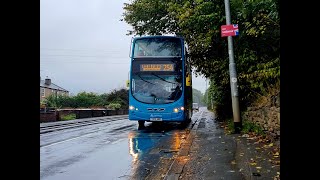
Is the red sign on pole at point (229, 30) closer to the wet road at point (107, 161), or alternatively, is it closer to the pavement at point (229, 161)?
the pavement at point (229, 161)

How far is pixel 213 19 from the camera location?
14578 mm

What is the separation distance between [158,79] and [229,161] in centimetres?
938

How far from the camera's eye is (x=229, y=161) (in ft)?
23.0

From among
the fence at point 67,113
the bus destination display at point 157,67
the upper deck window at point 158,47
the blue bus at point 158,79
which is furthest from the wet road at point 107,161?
the fence at point 67,113

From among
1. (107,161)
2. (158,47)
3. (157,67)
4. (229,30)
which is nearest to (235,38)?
(229,30)

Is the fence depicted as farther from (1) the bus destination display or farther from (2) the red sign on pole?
(2) the red sign on pole

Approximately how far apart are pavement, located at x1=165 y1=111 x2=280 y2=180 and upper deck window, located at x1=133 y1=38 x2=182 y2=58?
6.88 meters

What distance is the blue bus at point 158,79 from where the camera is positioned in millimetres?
15906

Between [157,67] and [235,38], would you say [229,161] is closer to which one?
[235,38]

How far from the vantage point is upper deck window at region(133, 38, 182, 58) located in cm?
1596

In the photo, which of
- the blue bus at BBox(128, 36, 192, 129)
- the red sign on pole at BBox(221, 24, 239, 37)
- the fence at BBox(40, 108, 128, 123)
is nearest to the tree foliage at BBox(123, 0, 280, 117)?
the red sign on pole at BBox(221, 24, 239, 37)

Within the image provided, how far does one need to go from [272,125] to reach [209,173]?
430 centimetres
